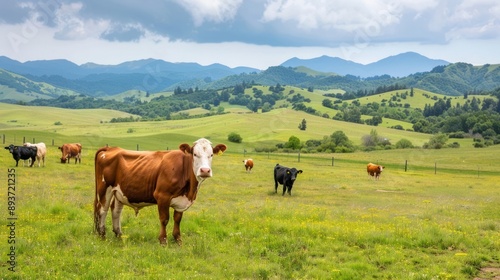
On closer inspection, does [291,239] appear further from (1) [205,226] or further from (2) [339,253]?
(1) [205,226]

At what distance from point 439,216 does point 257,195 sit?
38.1 feet

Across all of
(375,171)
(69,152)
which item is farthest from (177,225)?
(375,171)

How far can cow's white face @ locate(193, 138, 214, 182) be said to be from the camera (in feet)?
37.2

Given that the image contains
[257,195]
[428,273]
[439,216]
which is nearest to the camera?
[428,273]

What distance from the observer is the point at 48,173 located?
3228 centimetres

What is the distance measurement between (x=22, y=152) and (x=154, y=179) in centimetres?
2721

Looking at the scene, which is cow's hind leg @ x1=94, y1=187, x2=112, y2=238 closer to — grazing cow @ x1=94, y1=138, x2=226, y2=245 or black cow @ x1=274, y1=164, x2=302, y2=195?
grazing cow @ x1=94, y1=138, x2=226, y2=245

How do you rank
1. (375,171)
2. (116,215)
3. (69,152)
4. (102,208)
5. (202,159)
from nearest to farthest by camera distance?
(202,159), (102,208), (116,215), (69,152), (375,171)

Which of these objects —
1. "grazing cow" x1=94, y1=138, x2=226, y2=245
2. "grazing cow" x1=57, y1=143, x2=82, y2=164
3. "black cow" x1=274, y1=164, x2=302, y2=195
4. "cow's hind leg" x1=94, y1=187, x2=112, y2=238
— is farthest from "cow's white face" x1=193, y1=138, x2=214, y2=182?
"grazing cow" x1=57, y1=143, x2=82, y2=164

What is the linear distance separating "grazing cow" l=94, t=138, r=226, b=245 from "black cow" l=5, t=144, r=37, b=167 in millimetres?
25453

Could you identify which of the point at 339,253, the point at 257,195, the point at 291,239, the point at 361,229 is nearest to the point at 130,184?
the point at 291,239

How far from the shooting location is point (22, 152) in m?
34.7

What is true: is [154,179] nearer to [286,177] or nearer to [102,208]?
[102,208]

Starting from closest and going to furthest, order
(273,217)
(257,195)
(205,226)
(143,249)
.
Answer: (143,249), (205,226), (273,217), (257,195)
